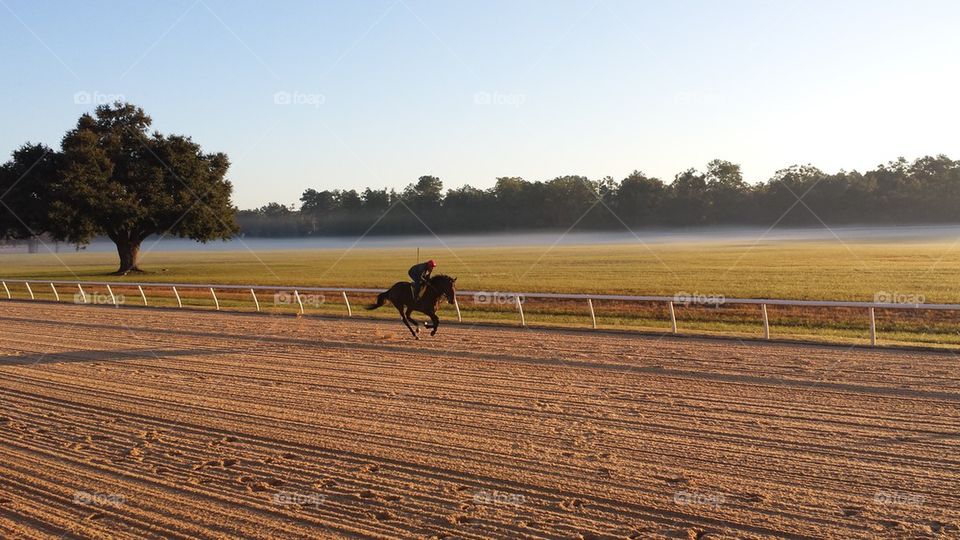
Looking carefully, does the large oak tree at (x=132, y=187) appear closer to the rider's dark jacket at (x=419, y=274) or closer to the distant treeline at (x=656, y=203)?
the rider's dark jacket at (x=419, y=274)

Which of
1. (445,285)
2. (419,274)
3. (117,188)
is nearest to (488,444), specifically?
(445,285)

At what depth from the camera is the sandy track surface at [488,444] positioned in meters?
Result: 5.78

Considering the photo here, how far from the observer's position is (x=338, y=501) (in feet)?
20.4

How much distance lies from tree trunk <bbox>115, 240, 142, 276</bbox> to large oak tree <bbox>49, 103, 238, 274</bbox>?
6cm

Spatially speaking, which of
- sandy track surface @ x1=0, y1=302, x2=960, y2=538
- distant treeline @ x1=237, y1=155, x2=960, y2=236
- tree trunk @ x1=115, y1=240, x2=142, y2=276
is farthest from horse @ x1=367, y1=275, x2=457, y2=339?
distant treeline @ x1=237, y1=155, x2=960, y2=236

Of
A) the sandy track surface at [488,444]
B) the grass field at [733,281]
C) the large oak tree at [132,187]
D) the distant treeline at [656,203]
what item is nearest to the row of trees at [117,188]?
the large oak tree at [132,187]

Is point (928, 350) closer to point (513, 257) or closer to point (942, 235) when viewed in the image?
point (513, 257)

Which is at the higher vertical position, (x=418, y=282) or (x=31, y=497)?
(x=418, y=282)

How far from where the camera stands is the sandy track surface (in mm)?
5777

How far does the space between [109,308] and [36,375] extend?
13570mm

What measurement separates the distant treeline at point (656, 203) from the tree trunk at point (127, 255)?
57.3m

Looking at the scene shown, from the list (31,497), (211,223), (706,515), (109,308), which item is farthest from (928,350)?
(211,223)

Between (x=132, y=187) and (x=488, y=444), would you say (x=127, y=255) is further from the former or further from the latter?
(x=488, y=444)

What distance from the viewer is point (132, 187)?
45875 millimetres
